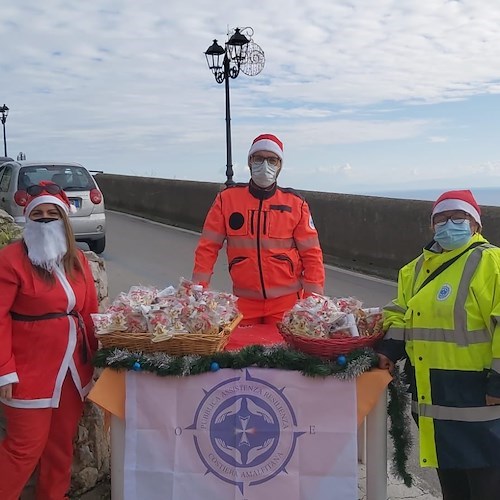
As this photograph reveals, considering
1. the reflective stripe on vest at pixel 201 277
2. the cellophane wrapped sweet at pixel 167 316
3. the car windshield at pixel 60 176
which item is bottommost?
the cellophane wrapped sweet at pixel 167 316

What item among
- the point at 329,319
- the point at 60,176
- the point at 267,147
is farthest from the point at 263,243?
the point at 60,176

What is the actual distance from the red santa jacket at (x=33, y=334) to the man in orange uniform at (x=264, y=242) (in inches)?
41.7

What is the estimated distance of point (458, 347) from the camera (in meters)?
2.74

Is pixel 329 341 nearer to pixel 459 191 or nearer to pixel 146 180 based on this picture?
pixel 459 191

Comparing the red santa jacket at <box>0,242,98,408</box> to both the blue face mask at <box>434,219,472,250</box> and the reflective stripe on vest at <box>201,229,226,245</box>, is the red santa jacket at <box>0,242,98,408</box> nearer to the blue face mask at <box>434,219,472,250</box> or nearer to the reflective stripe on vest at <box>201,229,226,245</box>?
the reflective stripe on vest at <box>201,229,226,245</box>

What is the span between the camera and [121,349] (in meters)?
3.12

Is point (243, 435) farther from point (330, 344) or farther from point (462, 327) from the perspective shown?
point (462, 327)

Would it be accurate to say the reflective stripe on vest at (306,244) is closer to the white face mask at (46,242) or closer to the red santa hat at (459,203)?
the red santa hat at (459,203)

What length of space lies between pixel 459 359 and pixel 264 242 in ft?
4.92

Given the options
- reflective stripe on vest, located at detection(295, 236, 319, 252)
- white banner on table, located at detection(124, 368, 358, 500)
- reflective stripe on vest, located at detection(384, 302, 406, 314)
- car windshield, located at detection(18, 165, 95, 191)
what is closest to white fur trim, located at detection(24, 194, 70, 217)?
white banner on table, located at detection(124, 368, 358, 500)

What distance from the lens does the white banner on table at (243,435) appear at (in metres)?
3.07

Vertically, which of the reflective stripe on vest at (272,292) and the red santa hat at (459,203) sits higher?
the red santa hat at (459,203)

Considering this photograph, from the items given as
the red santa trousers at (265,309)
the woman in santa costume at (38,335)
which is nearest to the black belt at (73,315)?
→ the woman in santa costume at (38,335)

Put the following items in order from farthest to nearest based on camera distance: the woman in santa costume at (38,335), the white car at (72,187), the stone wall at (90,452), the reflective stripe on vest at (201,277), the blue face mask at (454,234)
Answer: the white car at (72,187) → the reflective stripe on vest at (201,277) → the stone wall at (90,452) → the woman in santa costume at (38,335) → the blue face mask at (454,234)
